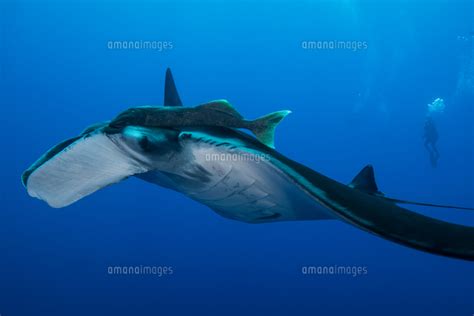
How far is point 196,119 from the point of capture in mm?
2629

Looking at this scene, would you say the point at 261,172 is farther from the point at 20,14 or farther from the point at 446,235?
the point at 20,14

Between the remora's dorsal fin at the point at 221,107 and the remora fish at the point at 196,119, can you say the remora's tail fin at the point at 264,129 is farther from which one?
the remora's dorsal fin at the point at 221,107

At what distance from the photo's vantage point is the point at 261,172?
232 centimetres

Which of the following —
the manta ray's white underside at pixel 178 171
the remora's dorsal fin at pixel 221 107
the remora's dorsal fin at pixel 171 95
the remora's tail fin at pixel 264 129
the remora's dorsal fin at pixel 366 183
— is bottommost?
the remora's dorsal fin at pixel 366 183

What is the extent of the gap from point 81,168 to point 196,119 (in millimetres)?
920

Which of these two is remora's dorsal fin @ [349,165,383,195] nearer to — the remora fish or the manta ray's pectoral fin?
the remora fish

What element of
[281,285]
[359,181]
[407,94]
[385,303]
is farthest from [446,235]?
[407,94]

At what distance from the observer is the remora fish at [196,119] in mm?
2459

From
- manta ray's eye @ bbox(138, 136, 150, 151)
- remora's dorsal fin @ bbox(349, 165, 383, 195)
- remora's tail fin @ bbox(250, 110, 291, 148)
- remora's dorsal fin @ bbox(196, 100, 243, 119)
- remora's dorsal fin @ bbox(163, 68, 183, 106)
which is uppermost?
remora's dorsal fin @ bbox(163, 68, 183, 106)

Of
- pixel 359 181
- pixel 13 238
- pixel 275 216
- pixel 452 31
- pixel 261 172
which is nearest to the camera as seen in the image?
pixel 261 172

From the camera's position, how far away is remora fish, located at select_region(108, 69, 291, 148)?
8.07ft

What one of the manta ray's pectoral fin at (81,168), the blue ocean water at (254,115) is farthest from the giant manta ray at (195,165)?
the blue ocean water at (254,115)

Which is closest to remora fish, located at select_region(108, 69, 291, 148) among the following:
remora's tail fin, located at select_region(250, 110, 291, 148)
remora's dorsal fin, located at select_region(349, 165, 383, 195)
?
remora's tail fin, located at select_region(250, 110, 291, 148)

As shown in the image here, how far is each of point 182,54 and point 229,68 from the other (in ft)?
13.6
